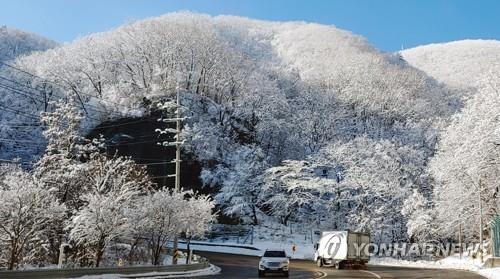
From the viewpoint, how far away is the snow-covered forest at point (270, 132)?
44.4 m

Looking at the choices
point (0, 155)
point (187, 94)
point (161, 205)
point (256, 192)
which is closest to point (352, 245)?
point (161, 205)

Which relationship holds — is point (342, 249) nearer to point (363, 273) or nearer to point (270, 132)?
point (363, 273)

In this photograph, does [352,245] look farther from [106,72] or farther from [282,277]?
[106,72]

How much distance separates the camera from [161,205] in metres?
29.2

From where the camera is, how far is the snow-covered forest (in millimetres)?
44438

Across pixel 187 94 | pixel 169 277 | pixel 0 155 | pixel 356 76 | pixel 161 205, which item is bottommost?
pixel 169 277

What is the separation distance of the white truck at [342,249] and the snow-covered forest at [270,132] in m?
8.83

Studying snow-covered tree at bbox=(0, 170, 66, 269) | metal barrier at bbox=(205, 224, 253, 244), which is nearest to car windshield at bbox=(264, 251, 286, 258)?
snow-covered tree at bbox=(0, 170, 66, 269)

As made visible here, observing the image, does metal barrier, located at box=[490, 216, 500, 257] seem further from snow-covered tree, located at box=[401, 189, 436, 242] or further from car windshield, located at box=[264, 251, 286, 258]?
snow-covered tree, located at box=[401, 189, 436, 242]

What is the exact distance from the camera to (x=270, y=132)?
258ft

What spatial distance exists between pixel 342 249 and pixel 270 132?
43.2 metres

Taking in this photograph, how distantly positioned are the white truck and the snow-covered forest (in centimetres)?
883

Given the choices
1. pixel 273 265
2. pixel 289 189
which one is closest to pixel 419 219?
pixel 289 189

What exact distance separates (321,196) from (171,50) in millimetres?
38500
